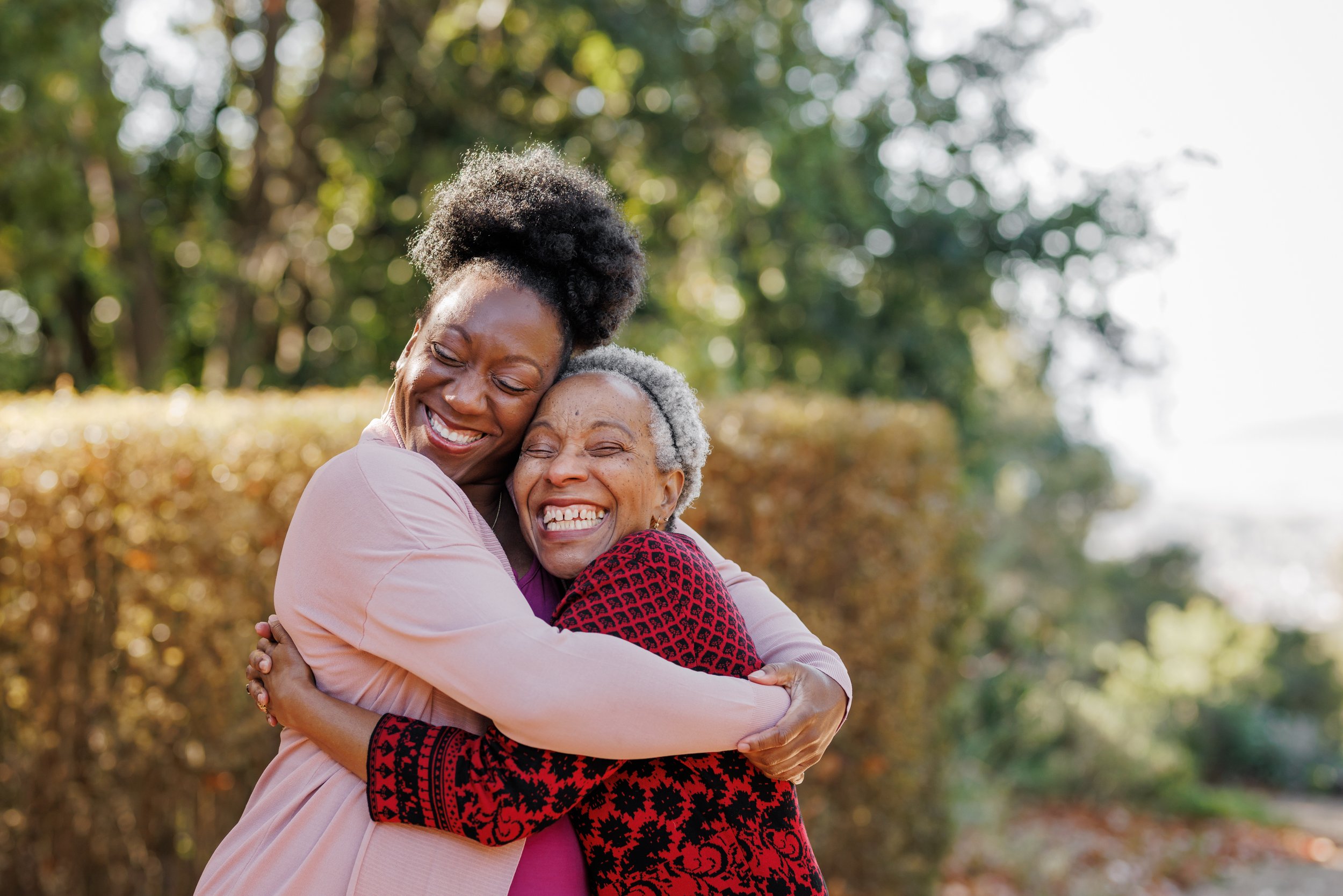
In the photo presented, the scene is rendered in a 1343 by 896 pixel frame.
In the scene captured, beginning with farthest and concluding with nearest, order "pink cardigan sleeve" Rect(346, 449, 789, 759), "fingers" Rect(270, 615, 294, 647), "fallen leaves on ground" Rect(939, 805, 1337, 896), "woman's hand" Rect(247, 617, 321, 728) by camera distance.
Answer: "fallen leaves on ground" Rect(939, 805, 1337, 896) → "fingers" Rect(270, 615, 294, 647) → "woman's hand" Rect(247, 617, 321, 728) → "pink cardigan sleeve" Rect(346, 449, 789, 759)

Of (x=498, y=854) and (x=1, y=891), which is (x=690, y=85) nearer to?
(x=1, y=891)

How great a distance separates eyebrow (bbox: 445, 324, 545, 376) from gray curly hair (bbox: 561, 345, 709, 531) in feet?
0.23

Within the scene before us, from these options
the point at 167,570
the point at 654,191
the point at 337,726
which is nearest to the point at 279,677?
the point at 337,726

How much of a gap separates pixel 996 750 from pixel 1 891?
9.78m

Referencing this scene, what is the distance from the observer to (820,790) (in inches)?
235

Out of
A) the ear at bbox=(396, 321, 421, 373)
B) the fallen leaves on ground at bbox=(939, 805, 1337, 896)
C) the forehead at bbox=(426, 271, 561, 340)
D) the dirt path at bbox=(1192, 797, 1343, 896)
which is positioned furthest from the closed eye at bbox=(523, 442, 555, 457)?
the dirt path at bbox=(1192, 797, 1343, 896)

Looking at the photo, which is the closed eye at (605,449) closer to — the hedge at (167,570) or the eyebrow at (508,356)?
the eyebrow at (508,356)

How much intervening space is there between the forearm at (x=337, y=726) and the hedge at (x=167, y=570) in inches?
102

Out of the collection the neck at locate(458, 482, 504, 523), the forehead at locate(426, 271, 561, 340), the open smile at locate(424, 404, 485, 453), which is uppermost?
the forehead at locate(426, 271, 561, 340)

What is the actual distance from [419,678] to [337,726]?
0.54ft

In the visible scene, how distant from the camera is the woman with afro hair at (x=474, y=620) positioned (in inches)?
73.8

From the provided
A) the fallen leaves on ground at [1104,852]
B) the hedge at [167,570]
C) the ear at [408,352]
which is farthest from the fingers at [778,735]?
the fallen leaves on ground at [1104,852]

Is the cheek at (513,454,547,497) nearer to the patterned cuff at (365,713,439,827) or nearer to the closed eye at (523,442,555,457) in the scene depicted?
the closed eye at (523,442,555,457)

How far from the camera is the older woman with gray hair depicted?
1.91 m
